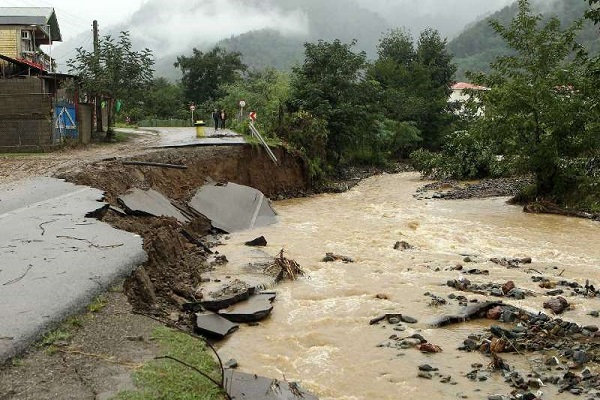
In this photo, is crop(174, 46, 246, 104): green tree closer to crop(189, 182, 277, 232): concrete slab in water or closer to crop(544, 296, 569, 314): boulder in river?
crop(189, 182, 277, 232): concrete slab in water

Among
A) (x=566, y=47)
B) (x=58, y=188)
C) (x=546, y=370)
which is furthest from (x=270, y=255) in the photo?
(x=566, y=47)

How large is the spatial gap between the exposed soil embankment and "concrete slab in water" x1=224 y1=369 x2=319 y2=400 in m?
2.04

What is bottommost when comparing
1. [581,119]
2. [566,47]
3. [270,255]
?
[270,255]

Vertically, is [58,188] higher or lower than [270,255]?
higher

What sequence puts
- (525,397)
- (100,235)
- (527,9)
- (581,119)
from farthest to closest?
(527,9) → (581,119) → (100,235) → (525,397)

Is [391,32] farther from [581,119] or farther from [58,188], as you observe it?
[58,188]

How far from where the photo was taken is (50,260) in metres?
7.28

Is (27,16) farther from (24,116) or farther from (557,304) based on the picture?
(557,304)

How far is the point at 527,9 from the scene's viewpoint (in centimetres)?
1873

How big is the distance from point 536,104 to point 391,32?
4412cm

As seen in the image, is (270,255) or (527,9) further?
(527,9)

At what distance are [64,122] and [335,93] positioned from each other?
42.6 ft

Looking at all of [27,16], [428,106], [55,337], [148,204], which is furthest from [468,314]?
[428,106]

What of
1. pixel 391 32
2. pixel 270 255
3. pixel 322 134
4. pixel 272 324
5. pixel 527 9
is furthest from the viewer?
pixel 391 32
